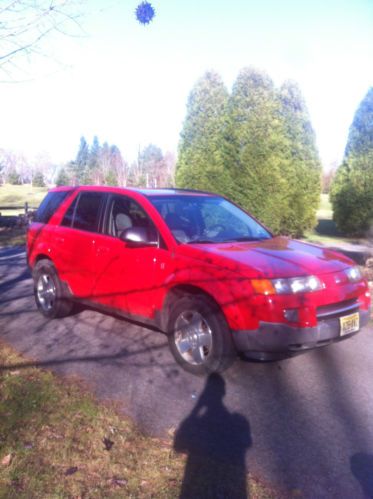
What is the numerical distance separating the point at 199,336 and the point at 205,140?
14.1m

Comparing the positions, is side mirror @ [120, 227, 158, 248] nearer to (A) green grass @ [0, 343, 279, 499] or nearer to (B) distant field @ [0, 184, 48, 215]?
(A) green grass @ [0, 343, 279, 499]

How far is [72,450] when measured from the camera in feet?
9.42

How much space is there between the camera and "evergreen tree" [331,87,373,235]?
667 inches

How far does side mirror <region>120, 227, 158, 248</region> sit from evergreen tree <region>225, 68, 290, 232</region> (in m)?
11.2

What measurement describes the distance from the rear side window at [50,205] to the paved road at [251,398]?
155cm

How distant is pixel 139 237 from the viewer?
14.2 feet

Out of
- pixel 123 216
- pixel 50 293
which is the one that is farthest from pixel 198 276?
pixel 50 293

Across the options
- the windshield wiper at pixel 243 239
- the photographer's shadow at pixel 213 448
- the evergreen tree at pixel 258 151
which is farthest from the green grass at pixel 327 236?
the photographer's shadow at pixel 213 448

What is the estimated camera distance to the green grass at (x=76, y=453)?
2.51 m

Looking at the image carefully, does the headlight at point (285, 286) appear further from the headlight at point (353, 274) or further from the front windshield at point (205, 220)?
the front windshield at point (205, 220)

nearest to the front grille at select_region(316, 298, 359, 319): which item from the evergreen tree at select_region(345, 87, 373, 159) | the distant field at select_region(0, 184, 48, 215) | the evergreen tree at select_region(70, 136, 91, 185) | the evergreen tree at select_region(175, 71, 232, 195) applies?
the evergreen tree at select_region(175, 71, 232, 195)

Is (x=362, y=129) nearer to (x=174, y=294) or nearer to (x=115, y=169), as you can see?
(x=174, y=294)

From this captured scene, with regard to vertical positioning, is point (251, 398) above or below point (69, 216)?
below

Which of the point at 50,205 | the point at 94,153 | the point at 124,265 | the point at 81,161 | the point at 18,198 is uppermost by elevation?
the point at 94,153
